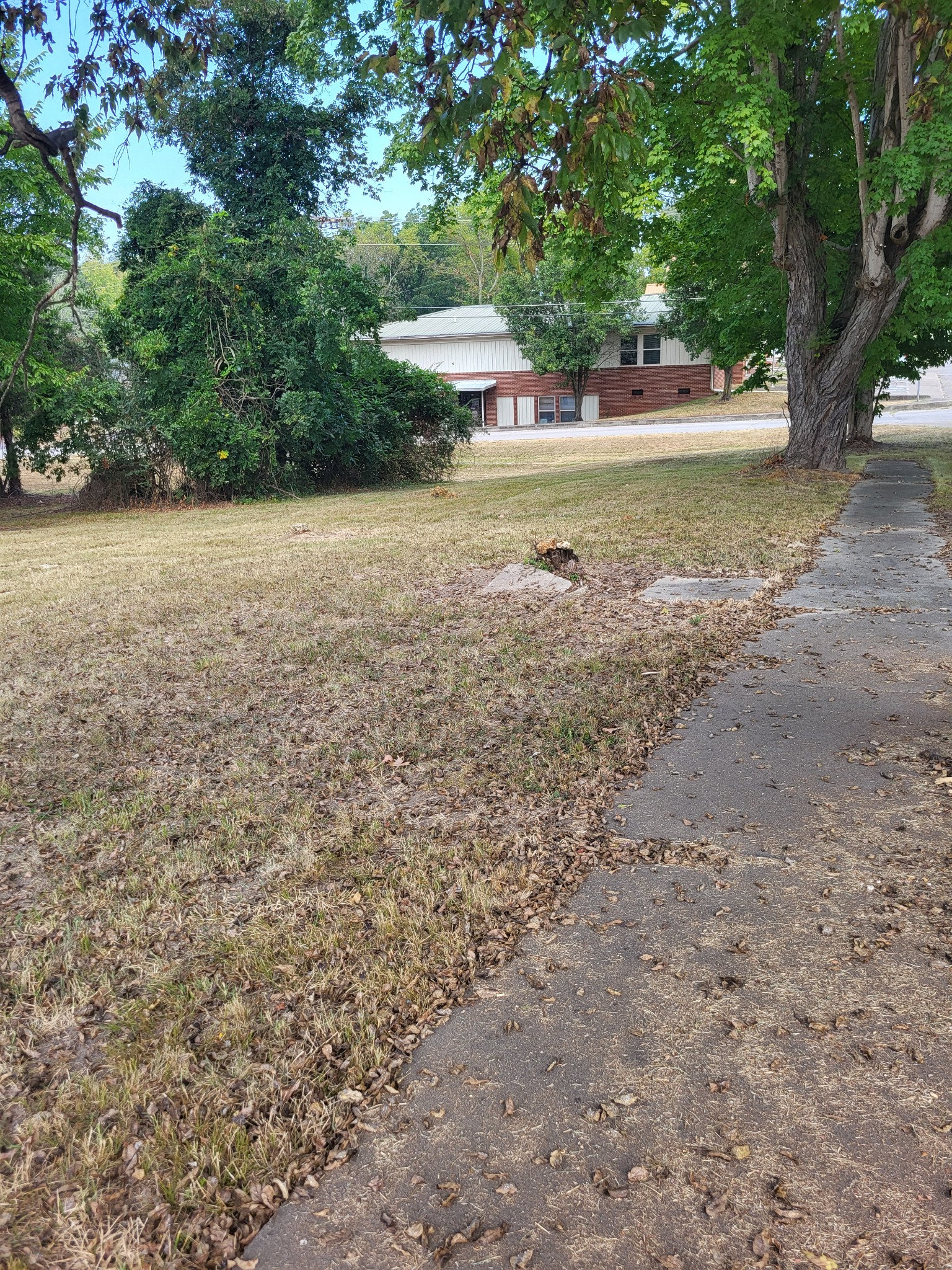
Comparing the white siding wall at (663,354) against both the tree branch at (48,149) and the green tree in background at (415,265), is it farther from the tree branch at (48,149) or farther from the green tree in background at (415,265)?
the tree branch at (48,149)

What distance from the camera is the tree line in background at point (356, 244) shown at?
13617mm

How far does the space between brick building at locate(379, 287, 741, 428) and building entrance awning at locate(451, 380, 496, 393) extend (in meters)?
0.05

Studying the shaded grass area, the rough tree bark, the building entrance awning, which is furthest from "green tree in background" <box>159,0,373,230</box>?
the building entrance awning

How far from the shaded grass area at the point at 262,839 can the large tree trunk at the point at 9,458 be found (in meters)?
13.3

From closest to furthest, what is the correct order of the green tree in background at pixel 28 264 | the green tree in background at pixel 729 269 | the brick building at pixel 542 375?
1. the green tree in background at pixel 729 269
2. the green tree in background at pixel 28 264
3. the brick building at pixel 542 375

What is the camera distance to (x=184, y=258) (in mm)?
17719

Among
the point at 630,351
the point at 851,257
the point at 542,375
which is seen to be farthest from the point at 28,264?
the point at 630,351

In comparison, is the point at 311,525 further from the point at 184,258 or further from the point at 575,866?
the point at 575,866

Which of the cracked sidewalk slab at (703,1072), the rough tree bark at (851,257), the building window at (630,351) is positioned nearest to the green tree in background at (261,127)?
the rough tree bark at (851,257)

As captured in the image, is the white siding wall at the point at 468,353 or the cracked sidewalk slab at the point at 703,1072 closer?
the cracked sidewalk slab at the point at 703,1072

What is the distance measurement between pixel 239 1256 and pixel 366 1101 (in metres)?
A: 0.51

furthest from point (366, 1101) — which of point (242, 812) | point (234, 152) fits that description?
point (234, 152)

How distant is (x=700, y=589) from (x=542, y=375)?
140 ft

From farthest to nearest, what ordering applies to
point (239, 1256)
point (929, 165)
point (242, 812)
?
point (929, 165), point (242, 812), point (239, 1256)
